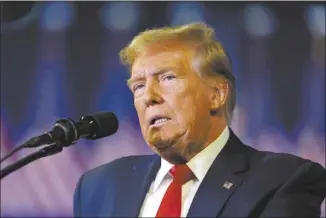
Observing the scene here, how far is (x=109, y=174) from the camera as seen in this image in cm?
175

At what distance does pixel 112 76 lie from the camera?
1946 millimetres

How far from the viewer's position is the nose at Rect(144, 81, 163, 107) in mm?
1550

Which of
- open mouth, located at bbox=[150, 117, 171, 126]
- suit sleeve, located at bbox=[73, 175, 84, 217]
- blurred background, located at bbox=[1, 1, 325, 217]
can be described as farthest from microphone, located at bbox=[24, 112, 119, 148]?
blurred background, located at bbox=[1, 1, 325, 217]

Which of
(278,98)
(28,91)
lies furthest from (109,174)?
(278,98)

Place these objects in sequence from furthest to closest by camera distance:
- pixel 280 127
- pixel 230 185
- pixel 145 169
Result: pixel 280 127 < pixel 145 169 < pixel 230 185

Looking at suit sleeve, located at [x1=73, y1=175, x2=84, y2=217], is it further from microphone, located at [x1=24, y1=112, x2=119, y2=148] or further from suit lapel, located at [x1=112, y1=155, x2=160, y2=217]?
microphone, located at [x1=24, y1=112, x2=119, y2=148]

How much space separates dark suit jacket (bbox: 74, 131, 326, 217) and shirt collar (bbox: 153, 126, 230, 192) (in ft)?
0.06

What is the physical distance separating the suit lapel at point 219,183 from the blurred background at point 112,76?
33 cm

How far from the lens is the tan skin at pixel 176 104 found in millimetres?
1546

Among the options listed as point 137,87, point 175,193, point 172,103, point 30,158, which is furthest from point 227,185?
point 30,158

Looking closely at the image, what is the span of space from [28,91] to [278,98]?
75 centimetres

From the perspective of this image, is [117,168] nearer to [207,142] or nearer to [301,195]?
[207,142]

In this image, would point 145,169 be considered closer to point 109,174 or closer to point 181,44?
point 109,174

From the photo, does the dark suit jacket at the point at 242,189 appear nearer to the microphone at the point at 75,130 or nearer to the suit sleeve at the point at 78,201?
the suit sleeve at the point at 78,201
